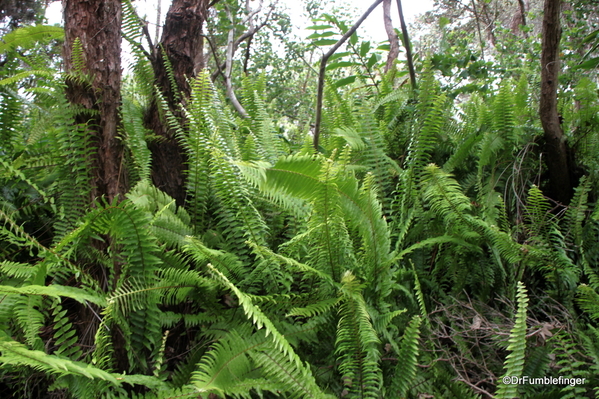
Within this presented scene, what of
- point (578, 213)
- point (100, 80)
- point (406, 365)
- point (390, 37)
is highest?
point (390, 37)

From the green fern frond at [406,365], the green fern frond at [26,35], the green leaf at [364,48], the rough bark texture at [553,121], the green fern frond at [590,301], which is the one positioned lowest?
the green fern frond at [406,365]

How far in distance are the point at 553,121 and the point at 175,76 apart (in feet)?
5.92

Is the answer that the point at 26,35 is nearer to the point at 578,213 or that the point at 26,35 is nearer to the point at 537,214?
the point at 537,214

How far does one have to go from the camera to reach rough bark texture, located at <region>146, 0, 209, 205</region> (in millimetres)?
1907

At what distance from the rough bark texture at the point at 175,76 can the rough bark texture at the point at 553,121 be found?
1.66 meters

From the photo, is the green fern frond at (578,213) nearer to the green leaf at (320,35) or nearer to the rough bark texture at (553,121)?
the rough bark texture at (553,121)

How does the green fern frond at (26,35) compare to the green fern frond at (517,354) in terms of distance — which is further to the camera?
the green fern frond at (26,35)

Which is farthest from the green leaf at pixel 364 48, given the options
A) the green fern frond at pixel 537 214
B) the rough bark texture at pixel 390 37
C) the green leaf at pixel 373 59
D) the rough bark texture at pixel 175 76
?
the green fern frond at pixel 537 214

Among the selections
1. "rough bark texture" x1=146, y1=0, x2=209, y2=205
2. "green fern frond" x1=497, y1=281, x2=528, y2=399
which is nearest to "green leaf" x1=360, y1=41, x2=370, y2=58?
"rough bark texture" x1=146, y1=0, x2=209, y2=205

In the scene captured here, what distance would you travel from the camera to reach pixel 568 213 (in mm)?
1695

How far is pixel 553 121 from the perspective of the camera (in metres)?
1.88

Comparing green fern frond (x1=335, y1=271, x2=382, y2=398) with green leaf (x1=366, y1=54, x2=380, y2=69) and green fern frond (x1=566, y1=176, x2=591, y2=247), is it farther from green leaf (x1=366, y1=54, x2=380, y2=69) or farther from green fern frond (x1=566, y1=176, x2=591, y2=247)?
green leaf (x1=366, y1=54, x2=380, y2=69)

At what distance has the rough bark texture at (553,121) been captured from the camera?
72.1 inches

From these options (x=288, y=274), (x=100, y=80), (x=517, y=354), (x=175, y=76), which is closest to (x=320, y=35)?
(x=175, y=76)
